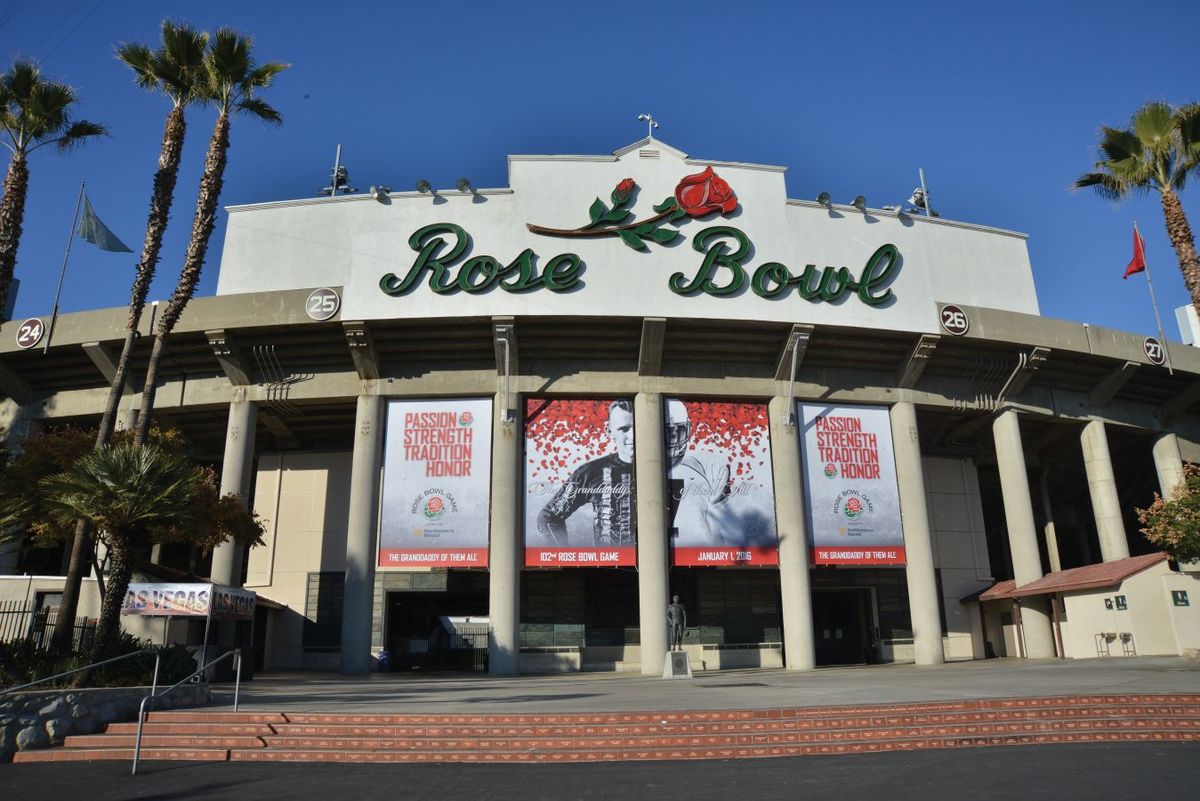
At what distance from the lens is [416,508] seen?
29.4 meters

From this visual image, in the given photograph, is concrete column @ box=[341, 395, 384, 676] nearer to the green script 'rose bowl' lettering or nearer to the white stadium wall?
the white stadium wall

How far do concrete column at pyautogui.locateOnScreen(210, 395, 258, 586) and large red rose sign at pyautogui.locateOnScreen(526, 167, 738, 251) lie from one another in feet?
42.1

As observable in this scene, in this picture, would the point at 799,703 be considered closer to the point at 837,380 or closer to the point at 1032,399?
the point at 837,380

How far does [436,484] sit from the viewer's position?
2967cm

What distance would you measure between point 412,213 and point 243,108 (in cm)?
784

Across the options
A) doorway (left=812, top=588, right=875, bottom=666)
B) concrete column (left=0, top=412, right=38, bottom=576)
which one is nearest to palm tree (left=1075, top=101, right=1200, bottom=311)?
doorway (left=812, top=588, right=875, bottom=666)

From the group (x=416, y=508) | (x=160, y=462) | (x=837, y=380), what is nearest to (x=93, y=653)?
(x=160, y=462)

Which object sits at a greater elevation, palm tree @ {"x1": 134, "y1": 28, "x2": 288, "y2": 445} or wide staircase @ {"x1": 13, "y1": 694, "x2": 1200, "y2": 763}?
palm tree @ {"x1": 134, "y1": 28, "x2": 288, "y2": 445}

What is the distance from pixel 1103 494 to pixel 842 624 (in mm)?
12246

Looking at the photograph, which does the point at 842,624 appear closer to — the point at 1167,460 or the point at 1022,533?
the point at 1022,533

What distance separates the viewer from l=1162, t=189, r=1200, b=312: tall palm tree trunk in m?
21.8

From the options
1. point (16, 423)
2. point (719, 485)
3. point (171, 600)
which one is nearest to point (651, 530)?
point (719, 485)

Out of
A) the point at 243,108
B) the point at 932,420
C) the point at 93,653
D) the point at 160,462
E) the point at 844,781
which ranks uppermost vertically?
the point at 243,108

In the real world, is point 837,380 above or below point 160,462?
above
